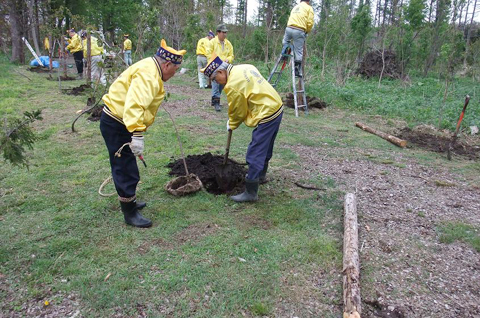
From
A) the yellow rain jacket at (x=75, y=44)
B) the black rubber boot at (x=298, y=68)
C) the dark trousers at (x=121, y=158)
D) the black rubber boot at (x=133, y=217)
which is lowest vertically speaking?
the black rubber boot at (x=133, y=217)

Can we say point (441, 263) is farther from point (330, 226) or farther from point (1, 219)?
point (1, 219)

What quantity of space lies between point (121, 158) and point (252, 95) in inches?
61.5

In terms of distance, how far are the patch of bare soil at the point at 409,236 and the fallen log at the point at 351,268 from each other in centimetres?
16

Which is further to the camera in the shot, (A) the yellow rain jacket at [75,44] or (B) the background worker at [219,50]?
(A) the yellow rain jacket at [75,44]

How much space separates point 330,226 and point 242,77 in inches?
75.7

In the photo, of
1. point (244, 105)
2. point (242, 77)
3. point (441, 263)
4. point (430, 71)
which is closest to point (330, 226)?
point (441, 263)

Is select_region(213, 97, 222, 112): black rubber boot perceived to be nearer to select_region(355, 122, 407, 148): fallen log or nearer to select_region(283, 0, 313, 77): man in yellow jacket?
select_region(283, 0, 313, 77): man in yellow jacket

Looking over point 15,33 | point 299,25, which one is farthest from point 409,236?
point 15,33

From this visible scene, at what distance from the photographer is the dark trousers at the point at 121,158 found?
10.2 feet

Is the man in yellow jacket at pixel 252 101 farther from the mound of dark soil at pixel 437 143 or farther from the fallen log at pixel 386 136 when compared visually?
Answer: the mound of dark soil at pixel 437 143

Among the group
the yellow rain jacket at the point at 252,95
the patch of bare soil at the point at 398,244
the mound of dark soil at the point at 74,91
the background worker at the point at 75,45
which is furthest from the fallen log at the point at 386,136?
the background worker at the point at 75,45

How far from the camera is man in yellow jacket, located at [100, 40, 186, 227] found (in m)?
2.82

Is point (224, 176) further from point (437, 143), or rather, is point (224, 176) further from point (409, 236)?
point (437, 143)

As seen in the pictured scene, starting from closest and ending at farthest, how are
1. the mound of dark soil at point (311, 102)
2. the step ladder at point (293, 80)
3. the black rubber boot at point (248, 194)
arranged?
1. the black rubber boot at point (248, 194)
2. the step ladder at point (293, 80)
3. the mound of dark soil at point (311, 102)
